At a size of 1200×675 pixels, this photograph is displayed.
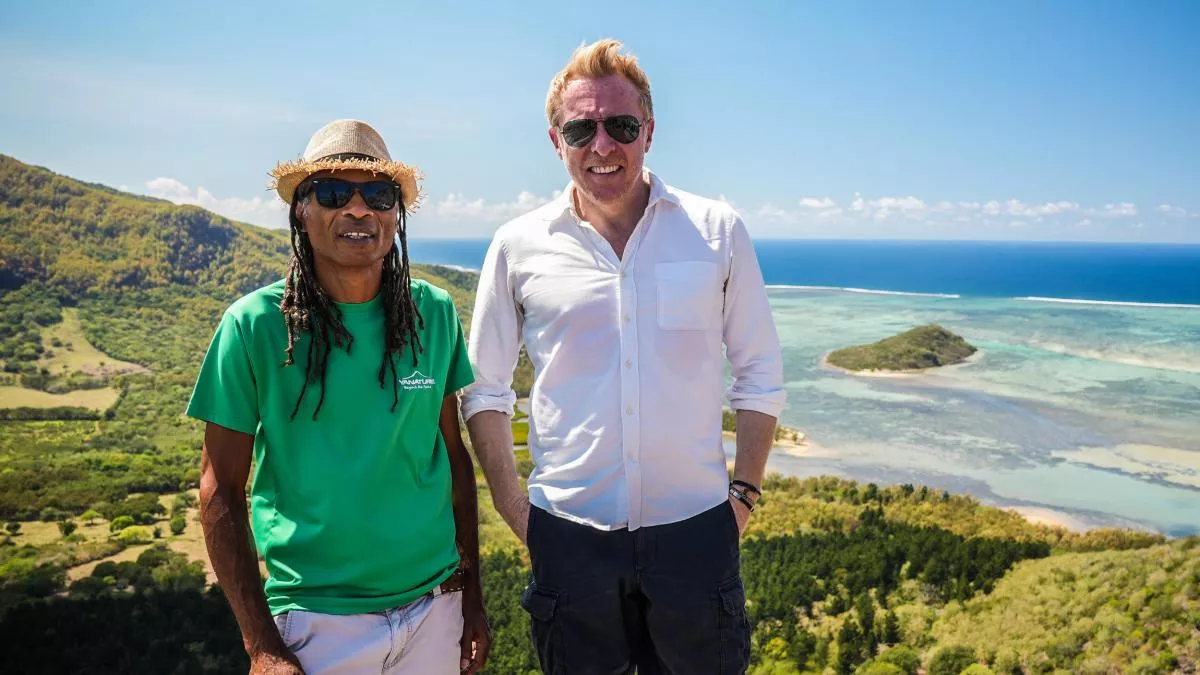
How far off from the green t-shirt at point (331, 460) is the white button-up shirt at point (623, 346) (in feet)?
1.74

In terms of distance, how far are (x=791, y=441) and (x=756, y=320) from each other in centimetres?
3794

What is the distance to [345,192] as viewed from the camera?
2.73 m

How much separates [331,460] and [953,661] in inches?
616

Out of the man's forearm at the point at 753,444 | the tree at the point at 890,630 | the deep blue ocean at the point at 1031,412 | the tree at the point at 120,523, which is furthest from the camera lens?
the deep blue ocean at the point at 1031,412

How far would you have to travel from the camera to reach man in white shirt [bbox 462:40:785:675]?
9.67 ft

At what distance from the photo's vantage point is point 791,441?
39.8 metres

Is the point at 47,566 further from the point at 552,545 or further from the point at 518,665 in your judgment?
the point at 552,545

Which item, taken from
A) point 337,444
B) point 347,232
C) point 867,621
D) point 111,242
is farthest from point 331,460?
point 111,242

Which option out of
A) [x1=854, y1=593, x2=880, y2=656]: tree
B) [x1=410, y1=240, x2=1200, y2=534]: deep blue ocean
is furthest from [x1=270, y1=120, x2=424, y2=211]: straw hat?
[x1=410, y1=240, x2=1200, y2=534]: deep blue ocean

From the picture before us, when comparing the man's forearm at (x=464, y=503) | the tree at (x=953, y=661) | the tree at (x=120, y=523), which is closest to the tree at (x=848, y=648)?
the tree at (x=953, y=661)

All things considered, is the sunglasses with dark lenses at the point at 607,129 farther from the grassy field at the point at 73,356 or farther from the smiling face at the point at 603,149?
the grassy field at the point at 73,356

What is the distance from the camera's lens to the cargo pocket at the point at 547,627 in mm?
2963

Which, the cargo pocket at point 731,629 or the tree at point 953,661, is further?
the tree at point 953,661

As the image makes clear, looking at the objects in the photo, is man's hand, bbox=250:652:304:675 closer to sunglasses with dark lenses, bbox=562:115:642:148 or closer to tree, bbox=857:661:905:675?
sunglasses with dark lenses, bbox=562:115:642:148
